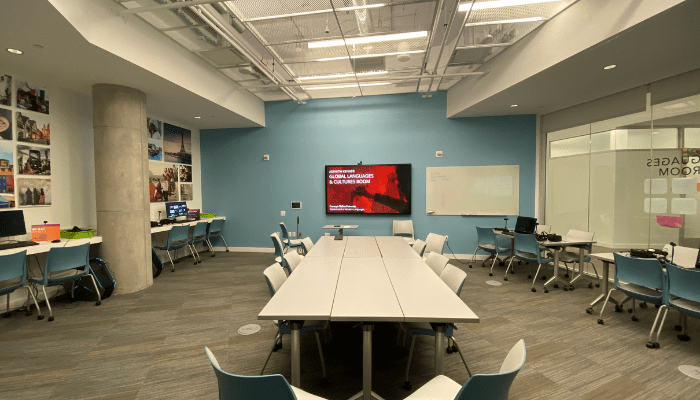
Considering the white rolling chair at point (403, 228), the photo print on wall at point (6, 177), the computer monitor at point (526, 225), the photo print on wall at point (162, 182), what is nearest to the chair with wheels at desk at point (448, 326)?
the computer monitor at point (526, 225)

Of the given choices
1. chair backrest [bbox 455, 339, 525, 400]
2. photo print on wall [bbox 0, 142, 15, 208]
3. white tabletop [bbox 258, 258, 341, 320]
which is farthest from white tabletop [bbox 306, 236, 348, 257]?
photo print on wall [bbox 0, 142, 15, 208]

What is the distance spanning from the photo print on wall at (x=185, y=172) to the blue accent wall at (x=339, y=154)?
45 cm

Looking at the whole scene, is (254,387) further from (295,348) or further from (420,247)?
(420,247)

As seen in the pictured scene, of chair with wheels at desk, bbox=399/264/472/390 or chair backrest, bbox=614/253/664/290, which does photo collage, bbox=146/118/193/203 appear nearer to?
chair with wheels at desk, bbox=399/264/472/390

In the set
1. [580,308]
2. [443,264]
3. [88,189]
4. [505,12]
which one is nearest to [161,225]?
[88,189]

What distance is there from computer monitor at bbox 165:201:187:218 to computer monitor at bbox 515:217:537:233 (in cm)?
710

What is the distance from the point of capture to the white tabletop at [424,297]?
5.96 ft

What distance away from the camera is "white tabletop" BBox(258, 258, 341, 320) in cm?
186

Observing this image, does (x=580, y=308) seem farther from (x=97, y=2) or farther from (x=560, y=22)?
(x=97, y=2)

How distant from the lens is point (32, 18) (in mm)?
2656

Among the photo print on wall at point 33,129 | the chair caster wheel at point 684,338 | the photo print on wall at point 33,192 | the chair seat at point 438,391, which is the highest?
the photo print on wall at point 33,129

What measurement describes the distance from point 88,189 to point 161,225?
1278mm

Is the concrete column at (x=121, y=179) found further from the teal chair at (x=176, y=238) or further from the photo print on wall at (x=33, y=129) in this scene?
the teal chair at (x=176, y=238)

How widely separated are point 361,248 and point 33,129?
5057 millimetres
